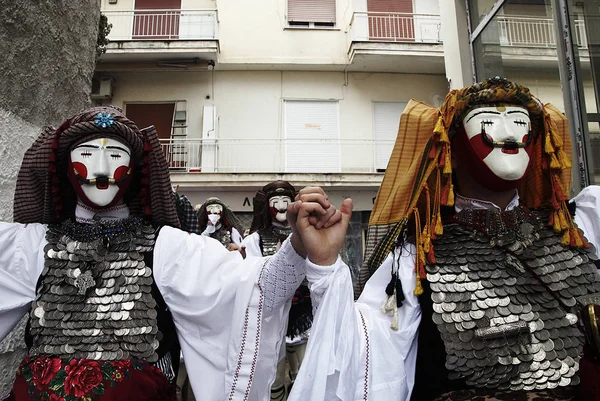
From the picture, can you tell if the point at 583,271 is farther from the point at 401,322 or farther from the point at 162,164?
the point at 162,164

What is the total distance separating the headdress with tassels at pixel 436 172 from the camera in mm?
1937

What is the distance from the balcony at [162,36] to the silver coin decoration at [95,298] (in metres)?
10.6

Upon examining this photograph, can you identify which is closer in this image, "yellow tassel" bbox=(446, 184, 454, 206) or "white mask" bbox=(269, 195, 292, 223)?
"yellow tassel" bbox=(446, 184, 454, 206)

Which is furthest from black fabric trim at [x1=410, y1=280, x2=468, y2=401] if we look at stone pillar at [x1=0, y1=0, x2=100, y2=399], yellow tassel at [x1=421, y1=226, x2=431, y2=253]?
stone pillar at [x1=0, y1=0, x2=100, y2=399]

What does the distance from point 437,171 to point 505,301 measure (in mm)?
573

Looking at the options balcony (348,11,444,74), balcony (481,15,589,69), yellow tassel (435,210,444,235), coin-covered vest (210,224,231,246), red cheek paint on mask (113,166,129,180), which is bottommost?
yellow tassel (435,210,444,235)

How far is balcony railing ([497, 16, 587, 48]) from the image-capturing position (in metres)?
3.97

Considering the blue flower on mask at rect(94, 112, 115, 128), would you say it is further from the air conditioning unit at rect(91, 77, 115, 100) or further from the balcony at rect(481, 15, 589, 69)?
the air conditioning unit at rect(91, 77, 115, 100)

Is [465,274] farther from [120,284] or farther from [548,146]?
[120,284]

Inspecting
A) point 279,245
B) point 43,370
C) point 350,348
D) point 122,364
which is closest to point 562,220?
point 350,348

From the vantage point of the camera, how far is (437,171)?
1978 mm

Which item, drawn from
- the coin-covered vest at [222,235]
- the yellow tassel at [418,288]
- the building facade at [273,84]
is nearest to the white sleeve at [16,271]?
the yellow tassel at [418,288]

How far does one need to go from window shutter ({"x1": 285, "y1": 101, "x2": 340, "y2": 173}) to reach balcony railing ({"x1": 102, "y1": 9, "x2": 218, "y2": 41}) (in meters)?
2.89

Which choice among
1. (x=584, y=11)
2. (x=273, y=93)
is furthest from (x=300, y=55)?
(x=584, y=11)
